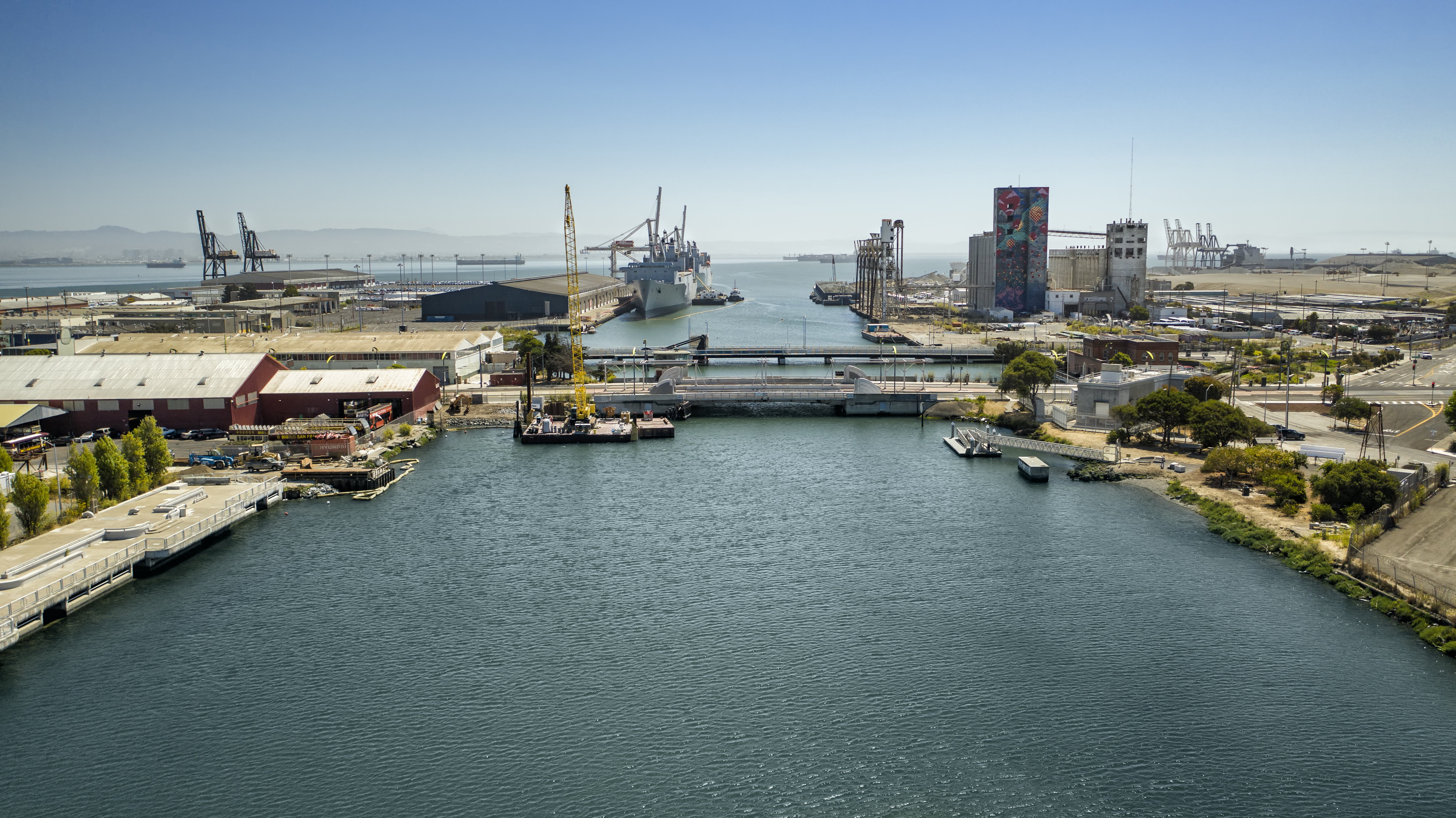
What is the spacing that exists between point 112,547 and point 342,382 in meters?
11.8

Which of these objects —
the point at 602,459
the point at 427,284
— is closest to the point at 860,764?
the point at 602,459

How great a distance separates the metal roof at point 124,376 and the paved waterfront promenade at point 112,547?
6224mm

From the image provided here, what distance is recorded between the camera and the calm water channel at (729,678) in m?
9.04

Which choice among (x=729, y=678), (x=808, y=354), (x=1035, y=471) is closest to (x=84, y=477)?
(x=729, y=678)

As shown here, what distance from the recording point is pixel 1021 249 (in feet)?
191

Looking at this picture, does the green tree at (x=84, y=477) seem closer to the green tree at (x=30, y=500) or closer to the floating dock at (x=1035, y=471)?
the green tree at (x=30, y=500)

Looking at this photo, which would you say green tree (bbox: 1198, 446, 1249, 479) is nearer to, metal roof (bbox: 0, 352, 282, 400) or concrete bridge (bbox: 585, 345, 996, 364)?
concrete bridge (bbox: 585, 345, 996, 364)

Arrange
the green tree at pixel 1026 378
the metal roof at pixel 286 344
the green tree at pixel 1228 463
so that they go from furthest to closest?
the metal roof at pixel 286 344, the green tree at pixel 1026 378, the green tree at pixel 1228 463

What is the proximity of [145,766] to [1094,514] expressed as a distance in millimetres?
14778

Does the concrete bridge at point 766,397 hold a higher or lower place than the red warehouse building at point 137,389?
lower

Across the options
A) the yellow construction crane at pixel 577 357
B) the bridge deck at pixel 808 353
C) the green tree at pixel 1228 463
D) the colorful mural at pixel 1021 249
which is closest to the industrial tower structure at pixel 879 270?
the colorful mural at pixel 1021 249

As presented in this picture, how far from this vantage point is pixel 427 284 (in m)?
102

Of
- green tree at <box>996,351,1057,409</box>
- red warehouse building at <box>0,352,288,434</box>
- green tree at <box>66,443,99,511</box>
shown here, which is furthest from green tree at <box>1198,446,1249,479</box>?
red warehouse building at <box>0,352,288,434</box>

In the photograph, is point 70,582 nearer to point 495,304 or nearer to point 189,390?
point 189,390
